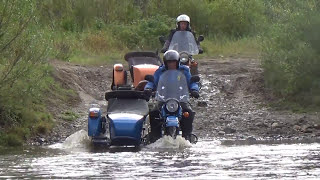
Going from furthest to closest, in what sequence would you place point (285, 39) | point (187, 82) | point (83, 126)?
point (285, 39)
point (83, 126)
point (187, 82)

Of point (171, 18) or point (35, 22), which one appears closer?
point (35, 22)

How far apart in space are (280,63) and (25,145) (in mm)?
7613

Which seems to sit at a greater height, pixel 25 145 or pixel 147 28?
pixel 147 28

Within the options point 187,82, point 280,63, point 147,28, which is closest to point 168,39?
point 280,63

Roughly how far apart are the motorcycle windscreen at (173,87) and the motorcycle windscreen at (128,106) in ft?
1.13

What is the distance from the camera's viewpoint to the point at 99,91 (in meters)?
→ 24.9

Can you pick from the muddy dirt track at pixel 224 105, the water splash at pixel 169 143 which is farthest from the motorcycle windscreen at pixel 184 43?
the water splash at pixel 169 143

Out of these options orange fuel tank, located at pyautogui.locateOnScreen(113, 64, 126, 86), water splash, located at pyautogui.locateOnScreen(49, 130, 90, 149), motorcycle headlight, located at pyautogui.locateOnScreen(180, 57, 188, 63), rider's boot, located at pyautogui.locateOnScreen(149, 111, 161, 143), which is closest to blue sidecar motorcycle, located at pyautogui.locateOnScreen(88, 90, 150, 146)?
rider's boot, located at pyautogui.locateOnScreen(149, 111, 161, 143)

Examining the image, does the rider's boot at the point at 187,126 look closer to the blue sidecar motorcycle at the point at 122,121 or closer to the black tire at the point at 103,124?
the blue sidecar motorcycle at the point at 122,121

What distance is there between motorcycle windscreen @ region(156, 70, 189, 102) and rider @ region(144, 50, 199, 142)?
0.36 ft

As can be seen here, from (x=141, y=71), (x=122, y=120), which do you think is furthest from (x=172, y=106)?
(x=141, y=71)

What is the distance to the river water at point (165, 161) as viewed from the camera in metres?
12.6

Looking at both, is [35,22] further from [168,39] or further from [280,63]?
[280,63]

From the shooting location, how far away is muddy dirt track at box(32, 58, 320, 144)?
1972 cm
